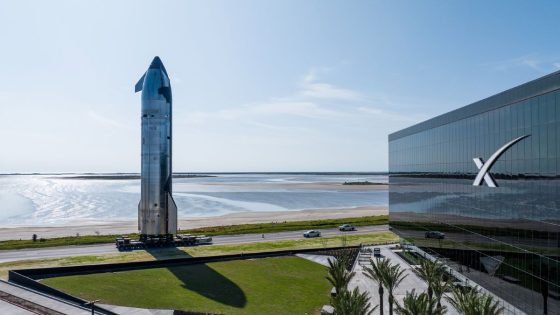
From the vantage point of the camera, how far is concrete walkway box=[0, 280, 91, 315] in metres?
33.3

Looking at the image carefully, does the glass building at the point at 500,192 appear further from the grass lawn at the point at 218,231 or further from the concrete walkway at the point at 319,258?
the grass lawn at the point at 218,231

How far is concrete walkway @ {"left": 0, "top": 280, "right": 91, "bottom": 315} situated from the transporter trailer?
18.9 metres

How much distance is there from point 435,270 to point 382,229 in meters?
47.7

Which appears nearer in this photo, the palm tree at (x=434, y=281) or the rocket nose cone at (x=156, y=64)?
the palm tree at (x=434, y=281)

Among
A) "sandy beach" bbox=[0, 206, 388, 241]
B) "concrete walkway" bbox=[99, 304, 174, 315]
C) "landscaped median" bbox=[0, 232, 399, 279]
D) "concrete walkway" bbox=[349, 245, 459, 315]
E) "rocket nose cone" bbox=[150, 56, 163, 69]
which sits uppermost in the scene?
"rocket nose cone" bbox=[150, 56, 163, 69]

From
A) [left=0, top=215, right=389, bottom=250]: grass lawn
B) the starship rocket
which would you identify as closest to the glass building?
[left=0, top=215, right=389, bottom=250]: grass lawn

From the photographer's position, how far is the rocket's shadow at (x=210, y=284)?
3736 centimetres

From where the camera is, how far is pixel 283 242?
6259 centimetres

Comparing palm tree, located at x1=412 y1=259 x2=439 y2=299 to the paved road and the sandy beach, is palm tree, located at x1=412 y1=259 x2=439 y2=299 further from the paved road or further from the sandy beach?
the sandy beach

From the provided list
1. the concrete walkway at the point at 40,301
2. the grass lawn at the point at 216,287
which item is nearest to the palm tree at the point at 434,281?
the grass lawn at the point at 216,287

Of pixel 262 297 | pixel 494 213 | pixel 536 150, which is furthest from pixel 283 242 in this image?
pixel 536 150

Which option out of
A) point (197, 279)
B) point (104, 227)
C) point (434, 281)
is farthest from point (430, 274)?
point (104, 227)

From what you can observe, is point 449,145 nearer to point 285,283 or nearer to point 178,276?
point 285,283

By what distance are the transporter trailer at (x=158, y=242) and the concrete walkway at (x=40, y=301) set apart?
746 inches
